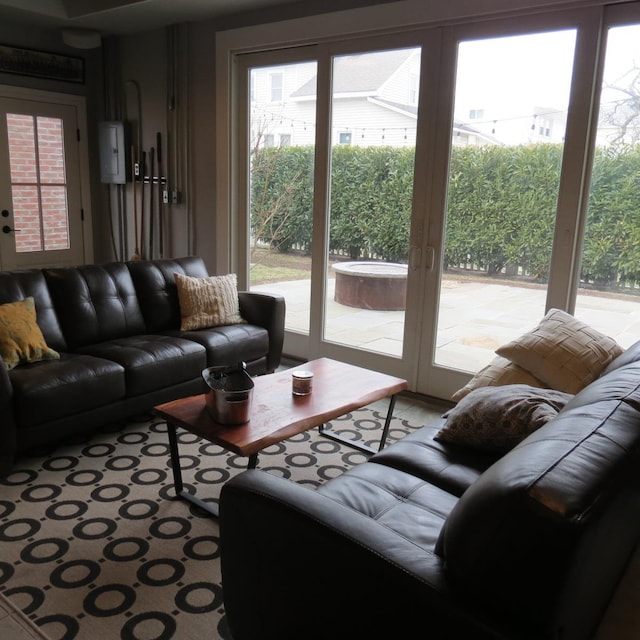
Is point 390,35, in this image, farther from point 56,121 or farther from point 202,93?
point 56,121

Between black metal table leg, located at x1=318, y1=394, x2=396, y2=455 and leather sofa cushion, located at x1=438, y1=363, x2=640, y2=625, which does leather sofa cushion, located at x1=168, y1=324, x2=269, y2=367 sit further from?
leather sofa cushion, located at x1=438, y1=363, x2=640, y2=625

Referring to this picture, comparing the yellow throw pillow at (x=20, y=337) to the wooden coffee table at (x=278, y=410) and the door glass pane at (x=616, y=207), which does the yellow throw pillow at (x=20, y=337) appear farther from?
the door glass pane at (x=616, y=207)

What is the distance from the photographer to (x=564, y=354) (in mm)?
2420

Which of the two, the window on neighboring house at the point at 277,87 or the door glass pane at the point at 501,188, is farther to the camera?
the window on neighboring house at the point at 277,87

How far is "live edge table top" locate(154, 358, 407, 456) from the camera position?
2273 mm

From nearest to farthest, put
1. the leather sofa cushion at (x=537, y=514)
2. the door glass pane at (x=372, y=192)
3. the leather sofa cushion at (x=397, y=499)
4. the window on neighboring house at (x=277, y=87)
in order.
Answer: the leather sofa cushion at (x=537, y=514) → the leather sofa cushion at (x=397, y=499) → the door glass pane at (x=372, y=192) → the window on neighboring house at (x=277, y=87)

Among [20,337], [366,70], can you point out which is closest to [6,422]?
[20,337]

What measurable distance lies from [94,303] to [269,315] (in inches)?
43.1

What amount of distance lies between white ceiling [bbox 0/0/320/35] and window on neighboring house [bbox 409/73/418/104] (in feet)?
3.14

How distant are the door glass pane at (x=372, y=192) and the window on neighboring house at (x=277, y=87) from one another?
51cm

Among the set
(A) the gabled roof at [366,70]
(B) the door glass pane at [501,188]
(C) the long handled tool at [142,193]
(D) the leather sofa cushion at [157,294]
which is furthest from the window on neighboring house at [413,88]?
(C) the long handled tool at [142,193]

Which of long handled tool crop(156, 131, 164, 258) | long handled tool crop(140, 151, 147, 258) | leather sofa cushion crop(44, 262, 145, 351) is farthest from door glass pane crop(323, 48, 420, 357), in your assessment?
long handled tool crop(140, 151, 147, 258)

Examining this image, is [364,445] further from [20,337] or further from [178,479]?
[20,337]

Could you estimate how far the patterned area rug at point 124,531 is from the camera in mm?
1897
